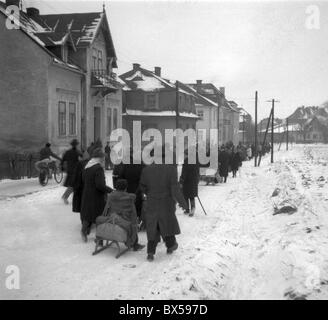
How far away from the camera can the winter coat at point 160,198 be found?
733 cm

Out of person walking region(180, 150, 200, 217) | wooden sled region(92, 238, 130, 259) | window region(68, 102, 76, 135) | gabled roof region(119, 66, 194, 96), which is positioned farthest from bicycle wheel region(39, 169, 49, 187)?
gabled roof region(119, 66, 194, 96)

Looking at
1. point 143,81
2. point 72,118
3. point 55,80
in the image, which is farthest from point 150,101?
point 55,80

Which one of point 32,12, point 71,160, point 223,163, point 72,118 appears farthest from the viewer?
point 32,12

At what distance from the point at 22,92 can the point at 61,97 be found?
202 cm

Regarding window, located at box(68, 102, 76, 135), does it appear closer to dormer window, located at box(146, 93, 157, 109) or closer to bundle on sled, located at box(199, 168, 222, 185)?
bundle on sled, located at box(199, 168, 222, 185)

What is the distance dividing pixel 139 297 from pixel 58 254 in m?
2.58

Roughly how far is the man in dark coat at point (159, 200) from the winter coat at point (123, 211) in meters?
0.30

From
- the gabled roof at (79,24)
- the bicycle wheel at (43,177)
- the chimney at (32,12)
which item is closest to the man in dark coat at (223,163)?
the bicycle wheel at (43,177)

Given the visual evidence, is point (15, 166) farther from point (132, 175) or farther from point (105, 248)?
point (105, 248)

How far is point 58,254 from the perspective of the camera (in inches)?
300

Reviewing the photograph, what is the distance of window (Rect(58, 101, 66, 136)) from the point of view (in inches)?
887

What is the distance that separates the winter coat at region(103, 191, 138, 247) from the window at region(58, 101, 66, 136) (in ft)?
52.2

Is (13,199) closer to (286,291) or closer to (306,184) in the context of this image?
(286,291)

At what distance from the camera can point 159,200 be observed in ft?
24.1
